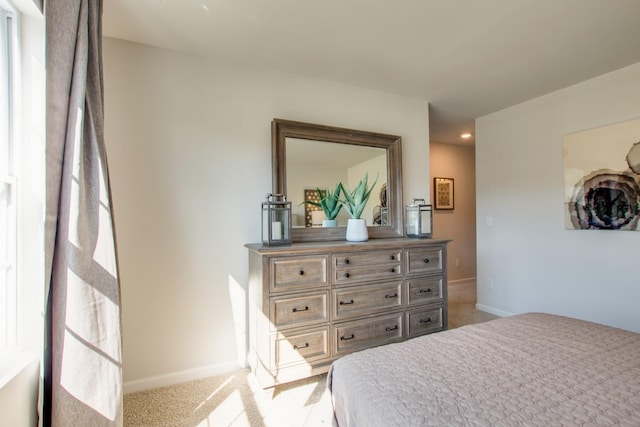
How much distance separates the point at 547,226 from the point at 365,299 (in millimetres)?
2287

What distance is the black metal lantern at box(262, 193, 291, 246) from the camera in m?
2.11

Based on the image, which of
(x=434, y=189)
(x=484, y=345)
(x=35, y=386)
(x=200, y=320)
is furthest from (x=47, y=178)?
(x=434, y=189)

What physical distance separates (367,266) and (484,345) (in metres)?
0.97

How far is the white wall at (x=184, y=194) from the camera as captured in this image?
202cm

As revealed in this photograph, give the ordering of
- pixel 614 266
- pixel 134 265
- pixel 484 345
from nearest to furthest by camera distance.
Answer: pixel 484 345 → pixel 134 265 → pixel 614 266

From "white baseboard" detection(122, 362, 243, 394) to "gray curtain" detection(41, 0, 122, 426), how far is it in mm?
749

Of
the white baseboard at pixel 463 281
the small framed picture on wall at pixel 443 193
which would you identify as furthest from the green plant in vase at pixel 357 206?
the white baseboard at pixel 463 281

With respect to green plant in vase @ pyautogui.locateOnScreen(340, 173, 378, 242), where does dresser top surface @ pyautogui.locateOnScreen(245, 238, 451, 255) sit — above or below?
below

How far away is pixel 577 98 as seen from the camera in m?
2.79

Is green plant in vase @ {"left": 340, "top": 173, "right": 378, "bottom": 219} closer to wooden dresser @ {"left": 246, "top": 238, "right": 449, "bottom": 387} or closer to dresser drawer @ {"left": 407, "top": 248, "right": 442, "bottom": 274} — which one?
wooden dresser @ {"left": 246, "top": 238, "right": 449, "bottom": 387}

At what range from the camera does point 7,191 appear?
118cm

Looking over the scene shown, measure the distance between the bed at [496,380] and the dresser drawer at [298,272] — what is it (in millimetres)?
744

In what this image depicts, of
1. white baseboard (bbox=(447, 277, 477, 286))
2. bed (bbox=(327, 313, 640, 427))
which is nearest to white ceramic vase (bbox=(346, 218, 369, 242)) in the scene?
bed (bbox=(327, 313, 640, 427))

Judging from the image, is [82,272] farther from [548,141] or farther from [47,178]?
[548,141]
